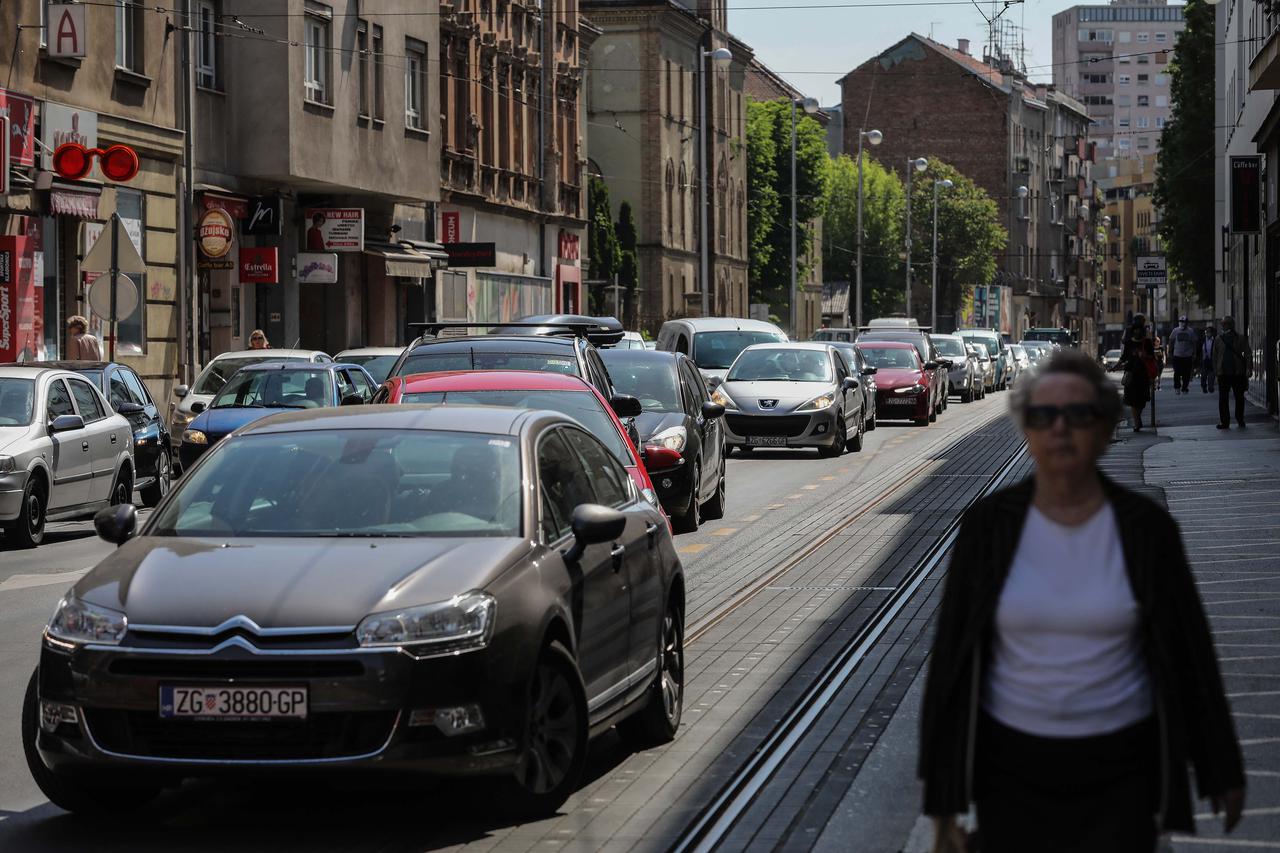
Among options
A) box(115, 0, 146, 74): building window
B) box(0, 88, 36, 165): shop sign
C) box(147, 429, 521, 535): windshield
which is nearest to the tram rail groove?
box(147, 429, 521, 535): windshield

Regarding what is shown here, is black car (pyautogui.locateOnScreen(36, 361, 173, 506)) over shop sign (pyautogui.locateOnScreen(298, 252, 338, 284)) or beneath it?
beneath

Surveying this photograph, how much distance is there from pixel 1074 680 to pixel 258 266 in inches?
1359

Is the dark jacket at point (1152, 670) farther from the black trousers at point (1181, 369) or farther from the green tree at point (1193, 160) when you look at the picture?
the green tree at point (1193, 160)

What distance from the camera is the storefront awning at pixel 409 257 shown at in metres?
43.9

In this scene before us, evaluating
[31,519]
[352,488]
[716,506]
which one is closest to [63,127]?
[31,519]

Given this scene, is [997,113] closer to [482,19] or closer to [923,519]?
[482,19]

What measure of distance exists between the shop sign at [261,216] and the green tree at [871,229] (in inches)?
3087

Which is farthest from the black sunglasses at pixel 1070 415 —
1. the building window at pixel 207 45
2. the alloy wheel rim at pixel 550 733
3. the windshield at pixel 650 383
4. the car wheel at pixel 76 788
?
the building window at pixel 207 45

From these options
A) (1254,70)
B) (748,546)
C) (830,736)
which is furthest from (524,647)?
(1254,70)

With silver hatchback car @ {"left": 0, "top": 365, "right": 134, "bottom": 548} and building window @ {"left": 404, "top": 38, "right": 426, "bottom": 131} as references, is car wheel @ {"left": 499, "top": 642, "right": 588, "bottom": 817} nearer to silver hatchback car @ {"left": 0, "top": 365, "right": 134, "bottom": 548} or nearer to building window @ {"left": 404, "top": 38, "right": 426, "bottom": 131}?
silver hatchback car @ {"left": 0, "top": 365, "right": 134, "bottom": 548}

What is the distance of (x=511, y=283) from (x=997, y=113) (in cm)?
8212

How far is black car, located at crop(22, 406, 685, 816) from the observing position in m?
6.82

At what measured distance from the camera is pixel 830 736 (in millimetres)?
8992

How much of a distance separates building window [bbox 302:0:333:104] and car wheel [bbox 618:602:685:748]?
30659 mm
